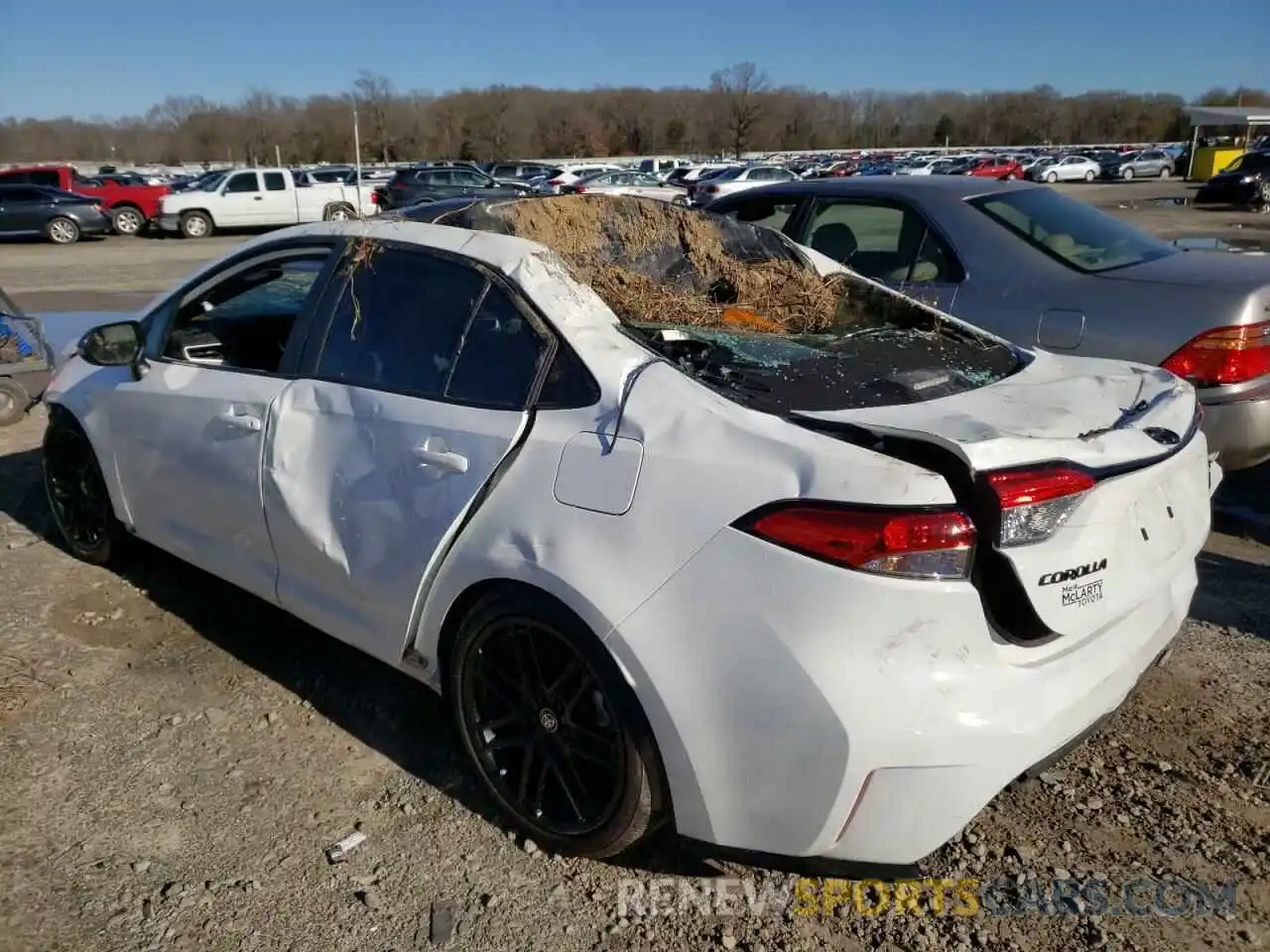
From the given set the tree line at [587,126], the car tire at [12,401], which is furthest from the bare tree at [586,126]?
the car tire at [12,401]

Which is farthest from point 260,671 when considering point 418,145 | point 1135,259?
point 418,145

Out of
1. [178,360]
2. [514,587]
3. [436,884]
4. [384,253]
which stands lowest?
[436,884]

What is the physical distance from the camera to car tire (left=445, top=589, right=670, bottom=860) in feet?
7.69

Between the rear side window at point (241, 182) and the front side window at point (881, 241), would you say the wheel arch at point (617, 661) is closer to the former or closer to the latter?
the front side window at point (881, 241)

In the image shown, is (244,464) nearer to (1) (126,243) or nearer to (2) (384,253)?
(2) (384,253)

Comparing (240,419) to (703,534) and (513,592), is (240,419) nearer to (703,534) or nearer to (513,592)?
(513,592)

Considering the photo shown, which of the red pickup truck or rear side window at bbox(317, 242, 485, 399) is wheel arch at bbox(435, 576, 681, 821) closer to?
rear side window at bbox(317, 242, 485, 399)

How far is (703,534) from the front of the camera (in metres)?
2.15

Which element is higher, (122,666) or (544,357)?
(544,357)

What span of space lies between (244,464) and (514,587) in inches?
52.5

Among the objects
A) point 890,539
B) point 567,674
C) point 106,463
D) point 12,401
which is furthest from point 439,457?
point 12,401

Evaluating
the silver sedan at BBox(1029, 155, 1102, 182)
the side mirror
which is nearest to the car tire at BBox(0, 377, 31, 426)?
the side mirror

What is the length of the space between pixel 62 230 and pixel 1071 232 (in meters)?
26.4

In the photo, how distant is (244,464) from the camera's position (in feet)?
10.9
